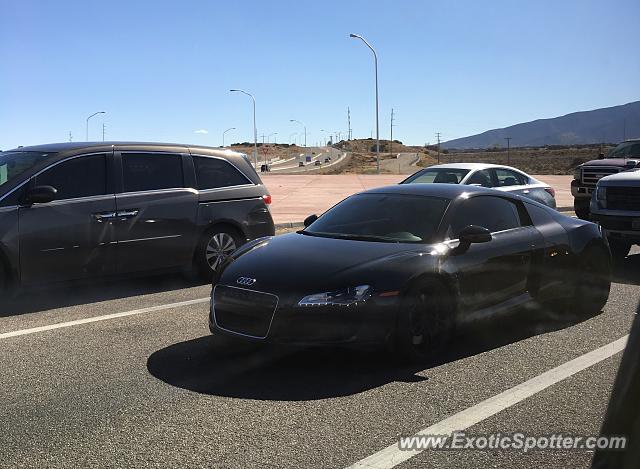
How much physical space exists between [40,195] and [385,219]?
150 inches

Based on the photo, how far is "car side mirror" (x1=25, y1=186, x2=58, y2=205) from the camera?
287 inches

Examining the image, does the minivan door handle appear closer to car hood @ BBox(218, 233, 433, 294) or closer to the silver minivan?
the silver minivan

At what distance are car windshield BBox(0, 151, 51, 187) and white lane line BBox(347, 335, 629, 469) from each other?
5513mm

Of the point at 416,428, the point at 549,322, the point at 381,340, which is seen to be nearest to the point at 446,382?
the point at 381,340

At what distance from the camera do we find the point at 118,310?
7242mm

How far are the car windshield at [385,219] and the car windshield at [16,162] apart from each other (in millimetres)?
3356

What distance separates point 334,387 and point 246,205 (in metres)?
4.83

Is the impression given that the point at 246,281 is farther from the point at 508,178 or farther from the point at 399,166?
the point at 399,166

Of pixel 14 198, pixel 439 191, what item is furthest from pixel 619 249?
pixel 14 198

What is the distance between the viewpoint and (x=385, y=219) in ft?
20.0

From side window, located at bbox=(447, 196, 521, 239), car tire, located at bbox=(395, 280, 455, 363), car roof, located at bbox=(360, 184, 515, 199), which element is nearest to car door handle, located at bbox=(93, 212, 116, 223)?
car roof, located at bbox=(360, 184, 515, 199)

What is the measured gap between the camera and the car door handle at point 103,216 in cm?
772

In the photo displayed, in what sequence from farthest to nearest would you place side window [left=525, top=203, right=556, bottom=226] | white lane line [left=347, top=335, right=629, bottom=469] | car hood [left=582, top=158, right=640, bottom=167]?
car hood [left=582, top=158, right=640, bottom=167], side window [left=525, top=203, right=556, bottom=226], white lane line [left=347, top=335, right=629, bottom=469]

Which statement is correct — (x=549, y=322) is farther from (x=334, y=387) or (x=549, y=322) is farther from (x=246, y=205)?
(x=246, y=205)
